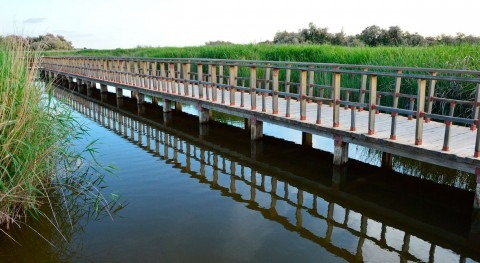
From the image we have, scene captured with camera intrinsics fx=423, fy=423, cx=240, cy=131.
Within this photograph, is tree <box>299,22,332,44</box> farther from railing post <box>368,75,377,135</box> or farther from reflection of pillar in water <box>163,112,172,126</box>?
railing post <box>368,75,377,135</box>

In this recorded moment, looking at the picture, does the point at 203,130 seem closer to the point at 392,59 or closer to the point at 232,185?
the point at 232,185

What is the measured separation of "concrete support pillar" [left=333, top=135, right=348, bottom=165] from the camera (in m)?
8.08

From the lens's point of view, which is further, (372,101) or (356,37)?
(356,37)

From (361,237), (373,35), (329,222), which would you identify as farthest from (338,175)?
(373,35)

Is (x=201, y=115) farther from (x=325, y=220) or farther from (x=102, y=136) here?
(x=325, y=220)

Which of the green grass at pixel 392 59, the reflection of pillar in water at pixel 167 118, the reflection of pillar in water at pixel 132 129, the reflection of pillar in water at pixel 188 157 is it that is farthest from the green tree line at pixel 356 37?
the reflection of pillar in water at pixel 188 157

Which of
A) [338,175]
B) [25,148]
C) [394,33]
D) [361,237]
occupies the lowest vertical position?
[361,237]

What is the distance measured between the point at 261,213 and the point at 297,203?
0.74 m

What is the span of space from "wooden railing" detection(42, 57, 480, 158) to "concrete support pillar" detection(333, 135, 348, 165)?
31cm

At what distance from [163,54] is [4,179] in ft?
76.1

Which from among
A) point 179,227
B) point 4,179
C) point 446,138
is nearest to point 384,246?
point 446,138

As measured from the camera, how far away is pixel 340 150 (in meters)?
8.18

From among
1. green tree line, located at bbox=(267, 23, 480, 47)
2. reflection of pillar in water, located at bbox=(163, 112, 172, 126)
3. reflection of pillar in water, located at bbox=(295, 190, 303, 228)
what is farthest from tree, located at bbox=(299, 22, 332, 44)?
reflection of pillar in water, located at bbox=(295, 190, 303, 228)

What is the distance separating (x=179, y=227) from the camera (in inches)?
232
